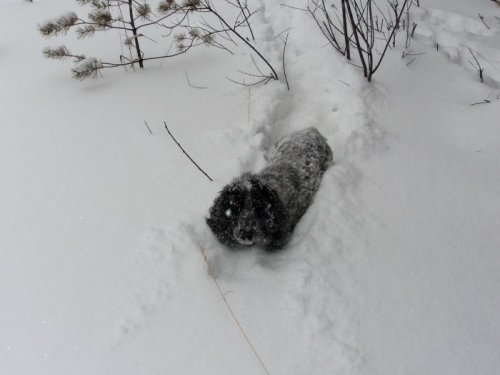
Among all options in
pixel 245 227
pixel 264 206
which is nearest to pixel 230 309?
pixel 245 227

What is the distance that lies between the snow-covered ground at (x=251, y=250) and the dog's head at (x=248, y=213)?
0.15 m

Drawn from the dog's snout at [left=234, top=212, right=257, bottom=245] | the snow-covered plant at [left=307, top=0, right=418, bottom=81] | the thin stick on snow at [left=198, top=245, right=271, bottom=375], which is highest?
the snow-covered plant at [left=307, top=0, right=418, bottom=81]

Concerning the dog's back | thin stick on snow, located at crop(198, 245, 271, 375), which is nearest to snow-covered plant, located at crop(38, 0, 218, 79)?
the dog's back

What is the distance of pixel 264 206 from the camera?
2125 millimetres

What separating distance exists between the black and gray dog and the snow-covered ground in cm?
9

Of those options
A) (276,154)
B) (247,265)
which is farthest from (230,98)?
(247,265)

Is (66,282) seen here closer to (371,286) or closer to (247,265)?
(247,265)

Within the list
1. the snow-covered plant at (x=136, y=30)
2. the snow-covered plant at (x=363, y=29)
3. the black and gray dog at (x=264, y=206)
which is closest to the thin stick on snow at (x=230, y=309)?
the black and gray dog at (x=264, y=206)

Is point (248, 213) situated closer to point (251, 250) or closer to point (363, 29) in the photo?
point (251, 250)

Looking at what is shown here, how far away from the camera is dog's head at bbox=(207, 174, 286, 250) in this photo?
6.94 ft

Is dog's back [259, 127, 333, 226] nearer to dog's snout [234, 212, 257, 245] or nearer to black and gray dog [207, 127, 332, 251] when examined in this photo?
black and gray dog [207, 127, 332, 251]

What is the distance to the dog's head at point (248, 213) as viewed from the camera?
6.94 feet

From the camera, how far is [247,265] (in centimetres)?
221

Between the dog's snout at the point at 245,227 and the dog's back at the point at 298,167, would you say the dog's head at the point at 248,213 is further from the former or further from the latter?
the dog's back at the point at 298,167
